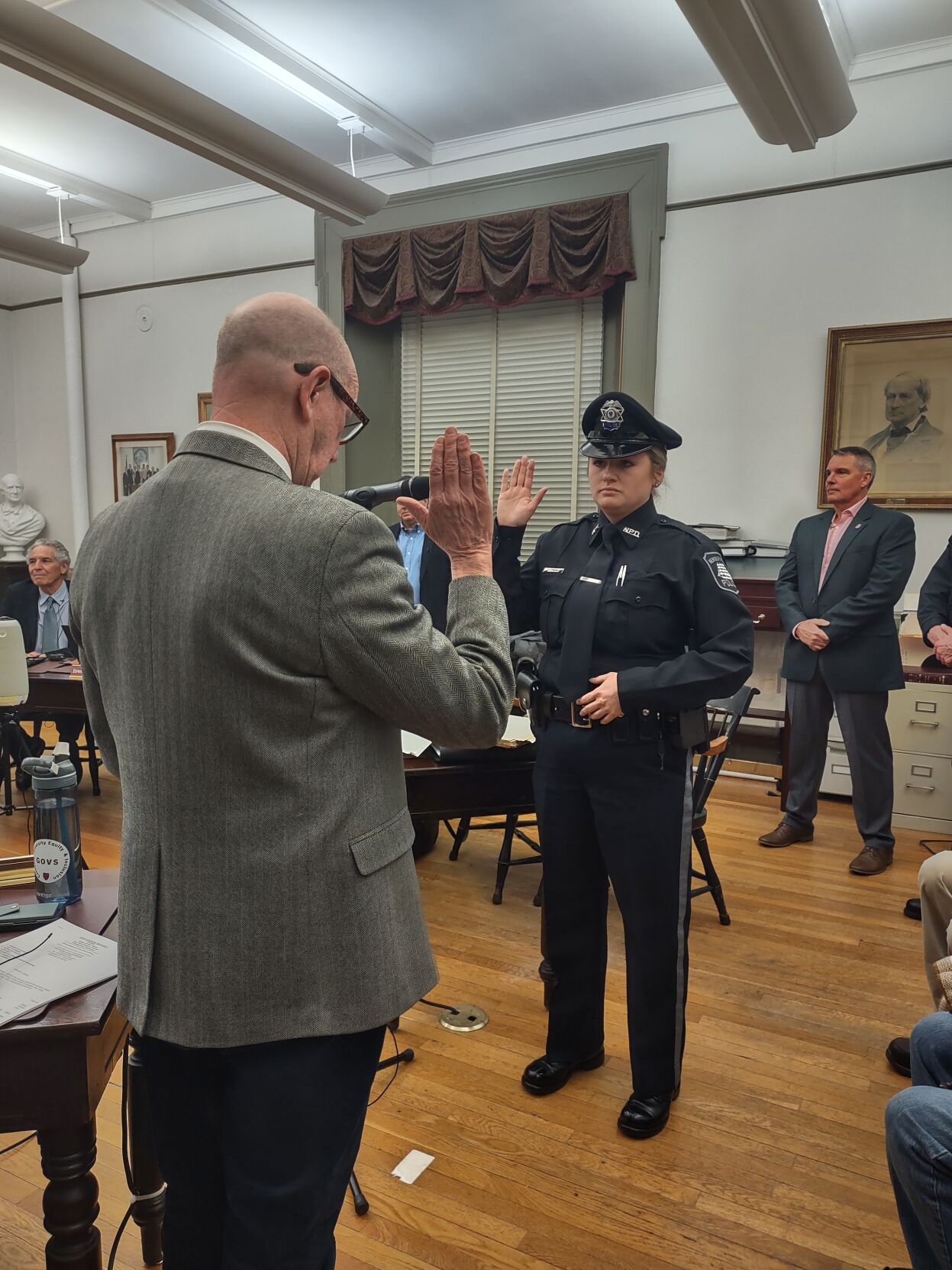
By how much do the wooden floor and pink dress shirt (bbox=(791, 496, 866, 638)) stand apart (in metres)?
1.64

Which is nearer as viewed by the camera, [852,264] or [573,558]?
[573,558]

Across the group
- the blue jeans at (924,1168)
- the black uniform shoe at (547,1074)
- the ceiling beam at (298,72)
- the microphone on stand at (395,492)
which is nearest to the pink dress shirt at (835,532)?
the black uniform shoe at (547,1074)

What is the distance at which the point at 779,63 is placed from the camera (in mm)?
3617

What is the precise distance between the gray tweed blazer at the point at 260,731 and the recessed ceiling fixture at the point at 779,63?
123 inches

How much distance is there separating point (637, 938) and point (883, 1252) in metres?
0.77

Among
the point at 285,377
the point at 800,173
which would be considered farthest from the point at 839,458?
the point at 285,377

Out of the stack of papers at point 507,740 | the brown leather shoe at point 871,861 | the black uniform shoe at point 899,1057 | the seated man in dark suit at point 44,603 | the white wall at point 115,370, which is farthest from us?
the white wall at point 115,370

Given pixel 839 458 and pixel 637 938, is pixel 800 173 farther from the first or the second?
pixel 637 938

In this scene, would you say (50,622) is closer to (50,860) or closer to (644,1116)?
(50,860)

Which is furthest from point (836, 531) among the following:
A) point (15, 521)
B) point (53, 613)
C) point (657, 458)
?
point (15, 521)

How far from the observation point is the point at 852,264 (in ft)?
16.2

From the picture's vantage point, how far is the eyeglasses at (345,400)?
41.9 inches

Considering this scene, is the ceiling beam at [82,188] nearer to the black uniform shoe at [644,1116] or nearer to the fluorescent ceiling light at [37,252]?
the fluorescent ceiling light at [37,252]

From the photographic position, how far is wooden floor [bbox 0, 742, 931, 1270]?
6.07ft
